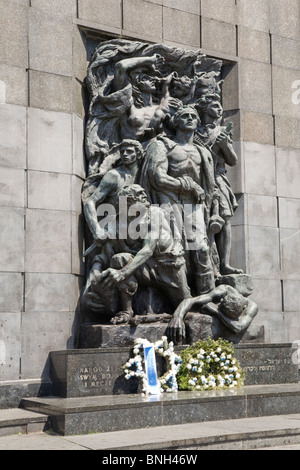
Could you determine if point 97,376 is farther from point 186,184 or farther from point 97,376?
point 186,184

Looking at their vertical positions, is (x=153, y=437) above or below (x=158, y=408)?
below

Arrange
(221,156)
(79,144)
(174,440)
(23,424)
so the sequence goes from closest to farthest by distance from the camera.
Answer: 1. (174,440)
2. (23,424)
3. (79,144)
4. (221,156)

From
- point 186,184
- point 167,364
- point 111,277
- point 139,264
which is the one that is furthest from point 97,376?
point 186,184

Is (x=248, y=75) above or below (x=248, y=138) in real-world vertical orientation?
above

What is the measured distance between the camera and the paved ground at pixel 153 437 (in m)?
8.16

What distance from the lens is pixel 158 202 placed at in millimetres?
12727

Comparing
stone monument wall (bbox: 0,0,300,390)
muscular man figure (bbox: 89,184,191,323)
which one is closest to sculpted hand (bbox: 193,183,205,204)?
muscular man figure (bbox: 89,184,191,323)

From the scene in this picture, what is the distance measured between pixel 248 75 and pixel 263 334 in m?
5.83

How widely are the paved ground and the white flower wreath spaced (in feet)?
4.31

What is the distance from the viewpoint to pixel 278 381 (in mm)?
12188

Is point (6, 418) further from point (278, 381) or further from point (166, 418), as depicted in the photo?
point (278, 381)

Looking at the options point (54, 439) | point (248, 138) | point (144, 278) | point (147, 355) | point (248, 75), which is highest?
point (248, 75)

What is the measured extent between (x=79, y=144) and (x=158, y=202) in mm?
1897
